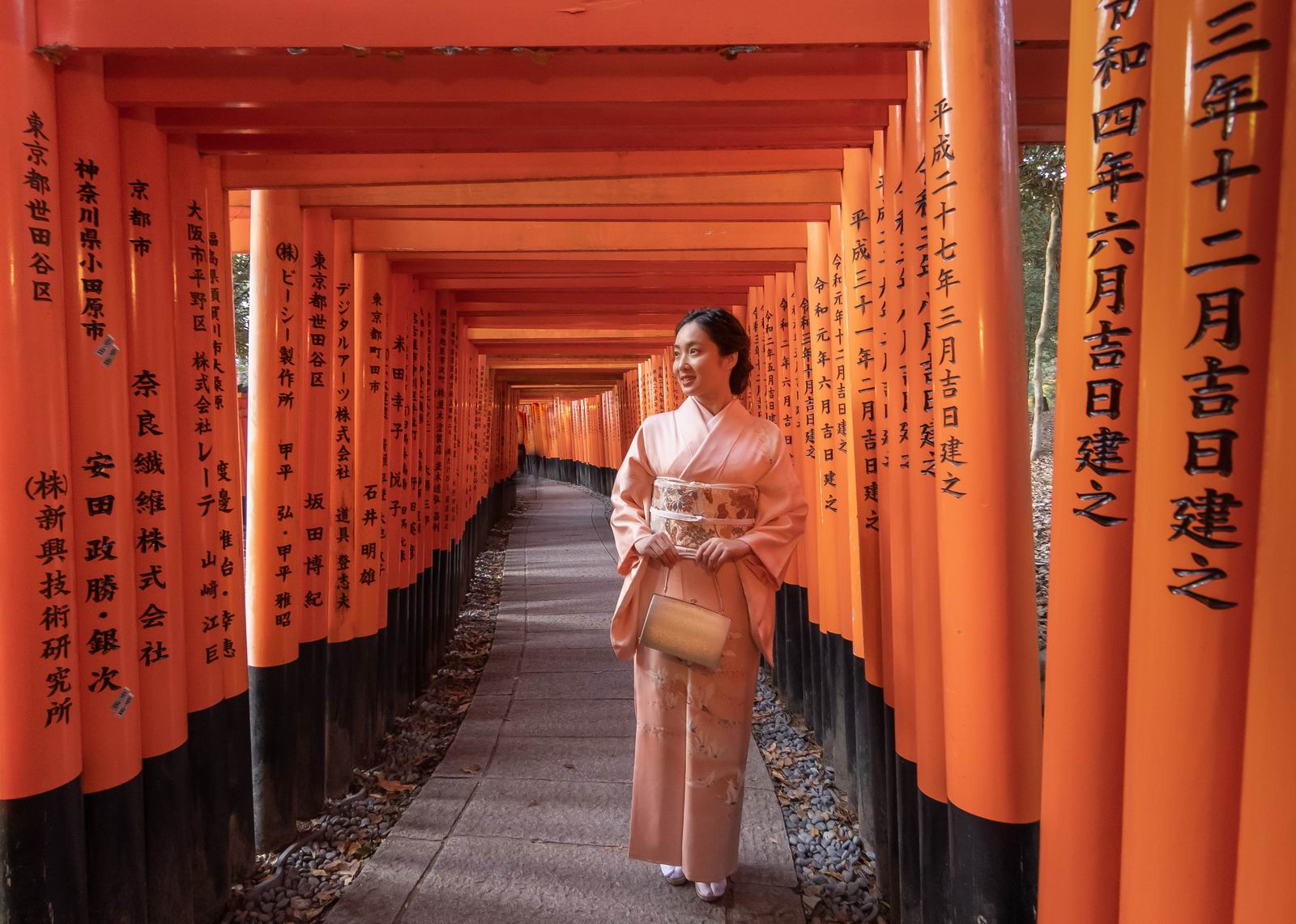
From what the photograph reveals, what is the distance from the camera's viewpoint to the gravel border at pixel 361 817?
3201mm

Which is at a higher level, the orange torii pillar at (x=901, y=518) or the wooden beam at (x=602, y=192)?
the wooden beam at (x=602, y=192)

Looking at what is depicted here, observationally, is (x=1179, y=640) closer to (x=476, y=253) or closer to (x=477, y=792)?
(x=477, y=792)

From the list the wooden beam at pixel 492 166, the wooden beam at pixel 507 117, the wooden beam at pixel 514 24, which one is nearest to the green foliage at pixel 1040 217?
the wooden beam at pixel 492 166

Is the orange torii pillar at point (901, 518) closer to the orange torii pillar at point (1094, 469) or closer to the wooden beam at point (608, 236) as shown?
the orange torii pillar at point (1094, 469)

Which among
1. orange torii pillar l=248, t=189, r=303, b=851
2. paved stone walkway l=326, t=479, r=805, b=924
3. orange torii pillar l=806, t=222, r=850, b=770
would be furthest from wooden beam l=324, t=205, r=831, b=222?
paved stone walkway l=326, t=479, r=805, b=924

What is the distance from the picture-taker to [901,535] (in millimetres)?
2666

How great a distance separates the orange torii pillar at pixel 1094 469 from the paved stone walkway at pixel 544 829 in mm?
1886

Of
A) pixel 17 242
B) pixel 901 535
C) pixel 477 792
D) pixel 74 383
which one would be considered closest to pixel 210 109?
pixel 17 242

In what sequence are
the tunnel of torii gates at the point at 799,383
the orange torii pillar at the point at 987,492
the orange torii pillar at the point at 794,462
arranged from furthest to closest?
the orange torii pillar at the point at 794,462 → the orange torii pillar at the point at 987,492 → the tunnel of torii gates at the point at 799,383

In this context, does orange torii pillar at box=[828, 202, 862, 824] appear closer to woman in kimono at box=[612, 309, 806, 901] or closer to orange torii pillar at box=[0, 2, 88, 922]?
woman in kimono at box=[612, 309, 806, 901]

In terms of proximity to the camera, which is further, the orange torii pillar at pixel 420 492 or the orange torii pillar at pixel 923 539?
the orange torii pillar at pixel 420 492

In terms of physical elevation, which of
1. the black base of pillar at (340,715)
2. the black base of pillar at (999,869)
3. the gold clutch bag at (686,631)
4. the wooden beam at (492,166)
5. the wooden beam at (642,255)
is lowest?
the black base of pillar at (340,715)

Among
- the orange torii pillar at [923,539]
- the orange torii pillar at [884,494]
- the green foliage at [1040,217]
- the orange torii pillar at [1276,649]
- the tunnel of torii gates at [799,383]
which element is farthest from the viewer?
the green foliage at [1040,217]

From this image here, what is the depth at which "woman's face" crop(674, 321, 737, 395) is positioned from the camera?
3.03 meters
